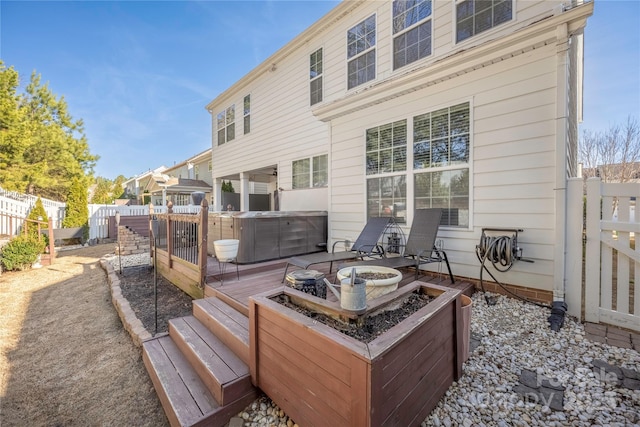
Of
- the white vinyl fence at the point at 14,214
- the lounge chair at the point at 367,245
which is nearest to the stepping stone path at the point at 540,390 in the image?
the lounge chair at the point at 367,245

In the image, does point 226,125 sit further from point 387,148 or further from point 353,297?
point 353,297

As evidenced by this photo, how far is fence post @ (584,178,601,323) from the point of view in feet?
9.35

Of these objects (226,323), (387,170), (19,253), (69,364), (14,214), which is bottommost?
(69,364)

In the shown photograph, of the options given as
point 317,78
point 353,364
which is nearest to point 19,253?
point 317,78

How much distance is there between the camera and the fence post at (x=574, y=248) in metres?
2.98

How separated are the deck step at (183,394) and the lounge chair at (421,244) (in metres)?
2.03

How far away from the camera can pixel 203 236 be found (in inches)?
140

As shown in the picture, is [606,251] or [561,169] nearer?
[606,251]

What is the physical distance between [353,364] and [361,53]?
626 cm

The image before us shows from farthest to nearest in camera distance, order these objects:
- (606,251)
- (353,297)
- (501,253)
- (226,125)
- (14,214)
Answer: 1. (226,125)
2. (14,214)
3. (501,253)
4. (606,251)
5. (353,297)

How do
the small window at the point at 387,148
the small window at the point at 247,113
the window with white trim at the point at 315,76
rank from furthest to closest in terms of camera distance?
Result: the small window at the point at 247,113
the window with white trim at the point at 315,76
the small window at the point at 387,148

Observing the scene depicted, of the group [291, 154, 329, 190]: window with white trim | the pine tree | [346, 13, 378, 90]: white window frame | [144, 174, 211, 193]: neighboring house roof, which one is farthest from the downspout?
[144, 174, 211, 193]: neighboring house roof

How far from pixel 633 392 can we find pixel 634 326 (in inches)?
50.5

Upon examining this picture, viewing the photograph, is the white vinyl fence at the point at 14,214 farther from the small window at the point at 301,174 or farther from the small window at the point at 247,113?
the small window at the point at 301,174
